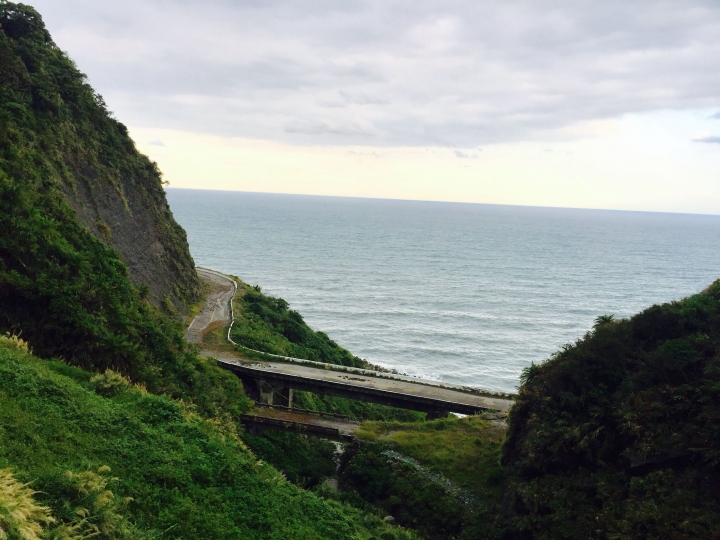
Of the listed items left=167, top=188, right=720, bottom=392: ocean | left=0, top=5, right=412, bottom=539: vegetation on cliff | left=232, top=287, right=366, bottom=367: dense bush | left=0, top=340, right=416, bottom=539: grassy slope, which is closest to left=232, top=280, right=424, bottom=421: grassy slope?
left=232, top=287, right=366, bottom=367: dense bush

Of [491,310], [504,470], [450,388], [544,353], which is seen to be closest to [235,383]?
[450,388]

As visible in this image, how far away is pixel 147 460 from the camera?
599 inches

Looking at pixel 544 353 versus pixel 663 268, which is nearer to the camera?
pixel 544 353

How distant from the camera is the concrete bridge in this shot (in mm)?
34875

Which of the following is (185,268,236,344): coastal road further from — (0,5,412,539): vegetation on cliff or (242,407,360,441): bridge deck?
(242,407,360,441): bridge deck

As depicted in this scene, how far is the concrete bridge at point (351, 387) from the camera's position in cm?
3488

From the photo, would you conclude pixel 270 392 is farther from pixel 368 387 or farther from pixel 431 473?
pixel 431 473

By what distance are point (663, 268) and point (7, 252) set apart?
143806 millimetres

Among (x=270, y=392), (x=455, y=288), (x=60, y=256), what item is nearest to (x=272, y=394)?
(x=270, y=392)

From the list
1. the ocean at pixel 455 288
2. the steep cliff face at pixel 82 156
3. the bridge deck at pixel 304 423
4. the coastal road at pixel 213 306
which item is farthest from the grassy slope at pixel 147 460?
the ocean at pixel 455 288

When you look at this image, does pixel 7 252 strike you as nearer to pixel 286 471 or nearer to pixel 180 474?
pixel 180 474

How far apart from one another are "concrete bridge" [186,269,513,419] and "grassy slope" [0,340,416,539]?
52.0 ft

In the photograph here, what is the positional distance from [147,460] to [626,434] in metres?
18.2

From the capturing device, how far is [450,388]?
37594 millimetres
